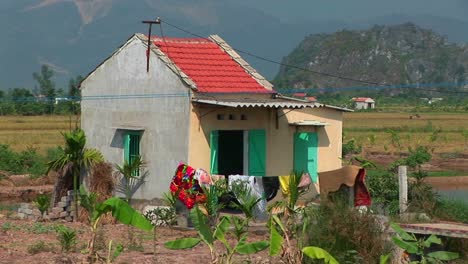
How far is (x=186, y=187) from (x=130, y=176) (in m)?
1.76

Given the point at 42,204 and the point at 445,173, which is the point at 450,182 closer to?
the point at 445,173

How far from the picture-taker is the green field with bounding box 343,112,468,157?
44.0m

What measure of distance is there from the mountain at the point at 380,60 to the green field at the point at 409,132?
71972 mm

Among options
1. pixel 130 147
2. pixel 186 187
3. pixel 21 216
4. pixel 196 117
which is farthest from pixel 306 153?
pixel 21 216

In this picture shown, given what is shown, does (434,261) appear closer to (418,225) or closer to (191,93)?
(418,225)

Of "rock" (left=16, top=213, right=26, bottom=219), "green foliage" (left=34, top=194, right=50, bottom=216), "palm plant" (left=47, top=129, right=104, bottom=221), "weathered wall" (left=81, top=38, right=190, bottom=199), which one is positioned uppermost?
"weathered wall" (left=81, top=38, right=190, bottom=199)

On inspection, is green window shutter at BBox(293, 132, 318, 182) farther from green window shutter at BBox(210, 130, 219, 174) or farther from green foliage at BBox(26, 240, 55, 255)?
green foliage at BBox(26, 240, 55, 255)

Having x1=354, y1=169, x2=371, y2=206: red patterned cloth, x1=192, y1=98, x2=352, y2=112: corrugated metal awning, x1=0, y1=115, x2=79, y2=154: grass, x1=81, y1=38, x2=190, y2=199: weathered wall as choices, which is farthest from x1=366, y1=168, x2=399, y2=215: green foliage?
x1=0, y1=115, x2=79, y2=154: grass

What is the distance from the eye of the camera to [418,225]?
47.1 feet

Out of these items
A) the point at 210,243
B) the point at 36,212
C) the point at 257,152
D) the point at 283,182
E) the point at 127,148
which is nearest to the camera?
the point at 210,243

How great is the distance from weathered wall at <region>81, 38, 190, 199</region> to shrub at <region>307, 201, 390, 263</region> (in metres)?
5.23

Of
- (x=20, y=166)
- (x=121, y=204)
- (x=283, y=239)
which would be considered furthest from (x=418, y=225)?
(x=20, y=166)

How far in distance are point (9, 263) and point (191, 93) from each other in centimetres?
595

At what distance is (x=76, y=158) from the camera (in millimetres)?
19531
